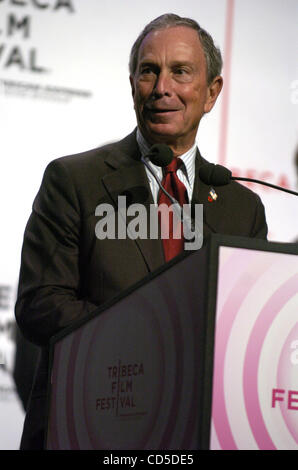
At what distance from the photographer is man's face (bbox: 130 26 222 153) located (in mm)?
2506

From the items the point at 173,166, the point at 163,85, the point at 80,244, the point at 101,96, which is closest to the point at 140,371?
the point at 80,244

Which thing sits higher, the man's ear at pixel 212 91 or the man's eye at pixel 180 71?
the man's eye at pixel 180 71

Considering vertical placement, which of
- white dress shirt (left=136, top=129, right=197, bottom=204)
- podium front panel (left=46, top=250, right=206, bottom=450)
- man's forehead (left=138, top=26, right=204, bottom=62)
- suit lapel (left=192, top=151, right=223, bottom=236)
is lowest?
podium front panel (left=46, top=250, right=206, bottom=450)

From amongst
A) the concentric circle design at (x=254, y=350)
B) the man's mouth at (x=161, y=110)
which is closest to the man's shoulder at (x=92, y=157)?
the man's mouth at (x=161, y=110)

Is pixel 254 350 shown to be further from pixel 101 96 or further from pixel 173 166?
pixel 101 96

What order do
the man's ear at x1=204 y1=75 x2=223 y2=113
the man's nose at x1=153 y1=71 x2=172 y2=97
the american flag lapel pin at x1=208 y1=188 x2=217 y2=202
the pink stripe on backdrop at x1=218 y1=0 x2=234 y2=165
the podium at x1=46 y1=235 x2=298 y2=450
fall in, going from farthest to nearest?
1. the pink stripe on backdrop at x1=218 y1=0 x2=234 y2=165
2. the man's ear at x1=204 y1=75 x2=223 y2=113
3. the man's nose at x1=153 y1=71 x2=172 y2=97
4. the american flag lapel pin at x1=208 y1=188 x2=217 y2=202
5. the podium at x1=46 y1=235 x2=298 y2=450

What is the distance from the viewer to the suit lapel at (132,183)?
2.25 meters

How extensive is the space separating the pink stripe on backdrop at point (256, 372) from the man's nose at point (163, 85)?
3.85ft

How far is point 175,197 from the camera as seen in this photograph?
7.89 ft

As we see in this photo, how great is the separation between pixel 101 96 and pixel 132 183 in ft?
4.33

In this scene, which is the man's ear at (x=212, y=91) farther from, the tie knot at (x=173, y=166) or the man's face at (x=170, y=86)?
the tie knot at (x=173, y=166)

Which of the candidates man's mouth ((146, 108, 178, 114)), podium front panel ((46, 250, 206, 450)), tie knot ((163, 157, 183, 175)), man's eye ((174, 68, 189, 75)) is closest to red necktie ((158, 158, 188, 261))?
tie knot ((163, 157, 183, 175))

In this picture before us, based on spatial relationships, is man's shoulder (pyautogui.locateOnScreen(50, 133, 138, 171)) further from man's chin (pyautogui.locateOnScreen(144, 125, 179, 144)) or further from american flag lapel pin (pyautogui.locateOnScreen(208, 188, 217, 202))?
american flag lapel pin (pyautogui.locateOnScreen(208, 188, 217, 202))

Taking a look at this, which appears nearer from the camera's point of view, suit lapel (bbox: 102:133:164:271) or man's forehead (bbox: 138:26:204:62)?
suit lapel (bbox: 102:133:164:271)
